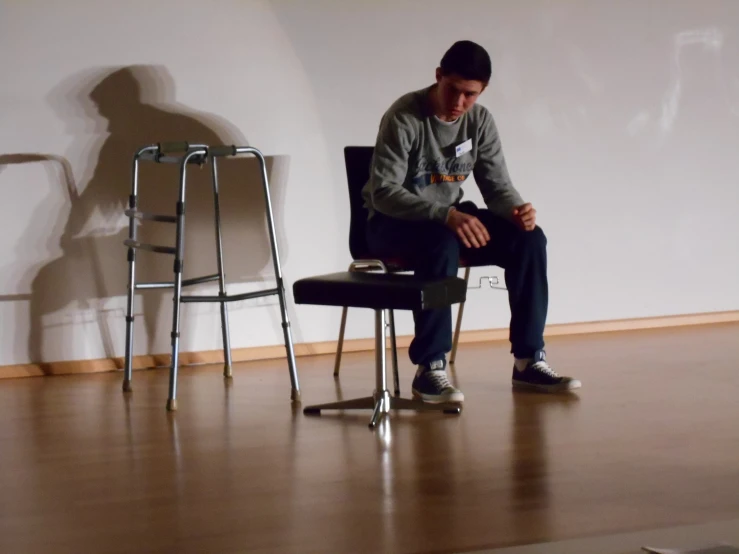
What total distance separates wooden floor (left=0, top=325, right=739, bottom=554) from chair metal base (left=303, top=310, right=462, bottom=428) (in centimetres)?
3

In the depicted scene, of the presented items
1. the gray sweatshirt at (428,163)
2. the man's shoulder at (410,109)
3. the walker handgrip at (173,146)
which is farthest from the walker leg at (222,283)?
the man's shoulder at (410,109)

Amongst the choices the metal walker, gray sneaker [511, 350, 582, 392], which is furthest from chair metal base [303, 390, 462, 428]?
gray sneaker [511, 350, 582, 392]

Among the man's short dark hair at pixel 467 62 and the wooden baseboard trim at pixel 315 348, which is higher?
the man's short dark hair at pixel 467 62

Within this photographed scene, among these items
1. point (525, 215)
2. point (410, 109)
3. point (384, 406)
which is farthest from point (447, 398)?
point (410, 109)

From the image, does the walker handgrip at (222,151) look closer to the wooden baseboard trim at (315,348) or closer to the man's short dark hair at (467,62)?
the man's short dark hair at (467,62)

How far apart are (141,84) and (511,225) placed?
1.53 metres

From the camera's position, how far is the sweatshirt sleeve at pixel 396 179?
2855 mm

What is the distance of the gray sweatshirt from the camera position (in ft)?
9.49

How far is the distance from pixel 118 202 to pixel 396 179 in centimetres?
129

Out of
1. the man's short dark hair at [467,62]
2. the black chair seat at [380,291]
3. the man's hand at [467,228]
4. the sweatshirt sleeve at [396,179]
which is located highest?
the man's short dark hair at [467,62]

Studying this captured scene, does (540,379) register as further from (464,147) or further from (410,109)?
(410,109)

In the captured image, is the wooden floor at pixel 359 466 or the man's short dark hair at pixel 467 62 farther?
the man's short dark hair at pixel 467 62

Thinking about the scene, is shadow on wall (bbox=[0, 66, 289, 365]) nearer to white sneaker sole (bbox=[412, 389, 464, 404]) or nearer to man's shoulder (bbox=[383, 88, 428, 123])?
man's shoulder (bbox=[383, 88, 428, 123])

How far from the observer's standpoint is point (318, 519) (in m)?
1.74
